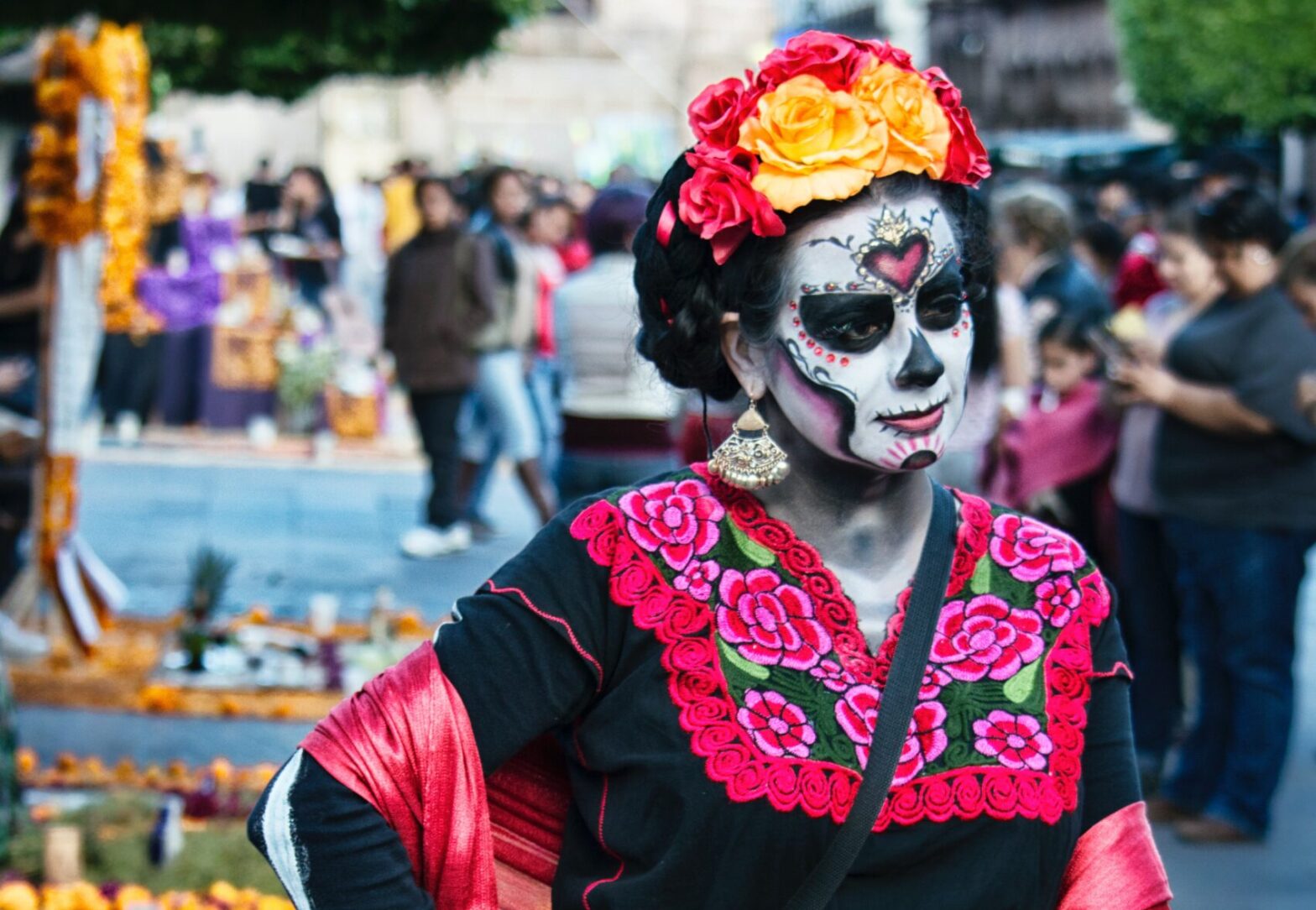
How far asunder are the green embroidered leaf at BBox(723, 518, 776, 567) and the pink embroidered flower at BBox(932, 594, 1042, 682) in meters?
0.21

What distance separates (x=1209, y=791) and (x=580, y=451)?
2.55m

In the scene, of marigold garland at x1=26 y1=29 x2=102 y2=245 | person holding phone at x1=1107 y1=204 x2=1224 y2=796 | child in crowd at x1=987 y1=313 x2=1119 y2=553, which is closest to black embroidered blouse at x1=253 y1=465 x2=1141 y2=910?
person holding phone at x1=1107 y1=204 x2=1224 y2=796

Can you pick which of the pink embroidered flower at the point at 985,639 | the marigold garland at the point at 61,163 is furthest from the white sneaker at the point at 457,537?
the pink embroidered flower at the point at 985,639

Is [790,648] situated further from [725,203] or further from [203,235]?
[203,235]

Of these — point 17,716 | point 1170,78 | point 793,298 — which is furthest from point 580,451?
point 1170,78

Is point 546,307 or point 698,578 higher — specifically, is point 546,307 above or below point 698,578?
below

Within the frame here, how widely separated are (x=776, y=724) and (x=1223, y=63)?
26.2 meters

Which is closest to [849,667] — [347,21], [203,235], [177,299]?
[347,21]

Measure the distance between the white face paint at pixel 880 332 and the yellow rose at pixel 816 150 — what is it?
57 mm

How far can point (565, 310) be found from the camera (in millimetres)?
7188

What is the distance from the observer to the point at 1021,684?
7.00 feet

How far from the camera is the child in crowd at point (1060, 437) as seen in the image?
20.4 feet

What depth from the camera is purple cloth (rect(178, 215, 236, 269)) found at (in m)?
14.4

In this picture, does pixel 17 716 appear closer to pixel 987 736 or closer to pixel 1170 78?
pixel 987 736
